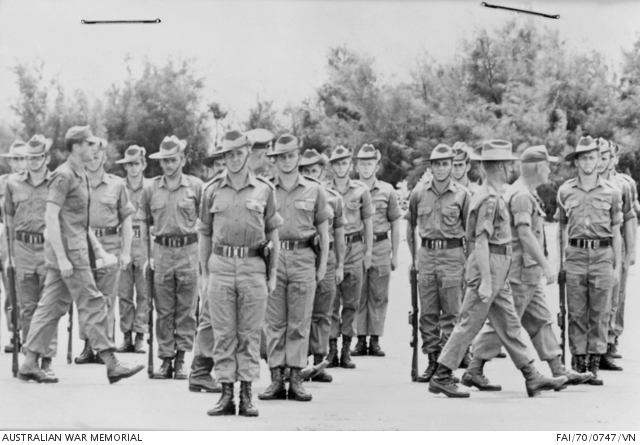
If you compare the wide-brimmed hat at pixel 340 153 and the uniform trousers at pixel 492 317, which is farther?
the wide-brimmed hat at pixel 340 153

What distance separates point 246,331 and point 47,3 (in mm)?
3220

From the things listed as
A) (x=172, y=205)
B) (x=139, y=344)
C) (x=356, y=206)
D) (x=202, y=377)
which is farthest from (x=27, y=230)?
(x=356, y=206)

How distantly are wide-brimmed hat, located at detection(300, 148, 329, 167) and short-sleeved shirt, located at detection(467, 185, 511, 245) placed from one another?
1.87 m

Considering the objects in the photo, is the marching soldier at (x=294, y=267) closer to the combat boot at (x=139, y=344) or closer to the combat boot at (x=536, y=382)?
the combat boot at (x=536, y=382)

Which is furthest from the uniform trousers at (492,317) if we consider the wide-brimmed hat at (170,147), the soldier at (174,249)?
the wide-brimmed hat at (170,147)

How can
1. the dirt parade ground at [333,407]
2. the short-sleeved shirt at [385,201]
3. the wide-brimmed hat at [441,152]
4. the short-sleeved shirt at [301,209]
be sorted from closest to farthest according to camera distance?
1. the dirt parade ground at [333,407]
2. the short-sleeved shirt at [301,209]
3. the wide-brimmed hat at [441,152]
4. the short-sleeved shirt at [385,201]

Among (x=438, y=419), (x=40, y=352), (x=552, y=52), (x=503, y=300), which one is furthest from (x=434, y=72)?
(x=40, y=352)

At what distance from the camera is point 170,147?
1193 centimetres

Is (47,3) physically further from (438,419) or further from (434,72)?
(438,419)

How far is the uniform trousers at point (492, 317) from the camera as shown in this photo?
35.5 feet

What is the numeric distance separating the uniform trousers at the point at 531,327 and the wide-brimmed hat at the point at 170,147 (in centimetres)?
301

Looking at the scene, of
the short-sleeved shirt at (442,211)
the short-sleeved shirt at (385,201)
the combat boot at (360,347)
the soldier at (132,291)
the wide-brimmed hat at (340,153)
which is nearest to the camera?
the short-sleeved shirt at (442,211)

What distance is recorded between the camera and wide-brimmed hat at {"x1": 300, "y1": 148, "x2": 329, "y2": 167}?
12.3 meters

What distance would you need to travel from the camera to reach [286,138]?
11.2 meters
